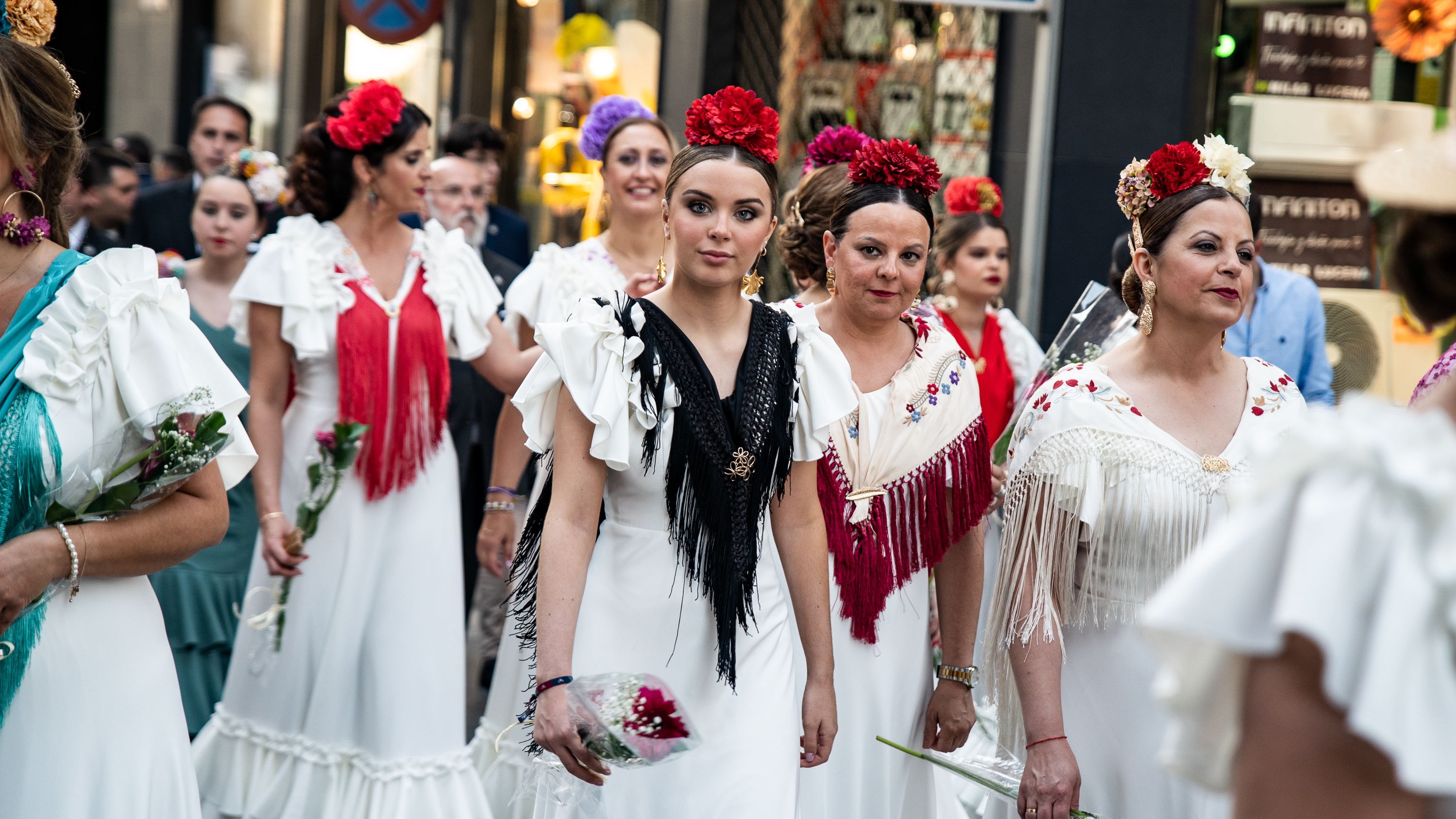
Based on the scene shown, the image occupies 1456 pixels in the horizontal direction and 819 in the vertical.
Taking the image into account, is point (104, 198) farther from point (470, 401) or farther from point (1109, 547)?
point (1109, 547)

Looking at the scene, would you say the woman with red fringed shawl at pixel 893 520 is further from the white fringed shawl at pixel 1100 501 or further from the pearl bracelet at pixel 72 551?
the pearl bracelet at pixel 72 551

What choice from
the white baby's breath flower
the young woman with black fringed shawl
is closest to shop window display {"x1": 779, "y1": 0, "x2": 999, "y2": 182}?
the white baby's breath flower

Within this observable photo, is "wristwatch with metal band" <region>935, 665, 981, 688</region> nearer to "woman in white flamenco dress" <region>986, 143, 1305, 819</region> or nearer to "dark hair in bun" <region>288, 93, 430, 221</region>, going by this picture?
"woman in white flamenco dress" <region>986, 143, 1305, 819</region>

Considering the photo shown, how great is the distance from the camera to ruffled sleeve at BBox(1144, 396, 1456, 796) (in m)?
1.37

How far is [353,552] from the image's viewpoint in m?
4.70

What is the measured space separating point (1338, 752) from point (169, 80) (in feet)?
45.3

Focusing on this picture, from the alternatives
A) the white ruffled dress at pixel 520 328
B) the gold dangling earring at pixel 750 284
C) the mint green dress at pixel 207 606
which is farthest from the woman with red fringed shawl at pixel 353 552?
the gold dangling earring at pixel 750 284

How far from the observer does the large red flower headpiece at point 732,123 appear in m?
3.36

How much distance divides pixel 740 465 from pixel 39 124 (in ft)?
5.30

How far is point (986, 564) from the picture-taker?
6184mm

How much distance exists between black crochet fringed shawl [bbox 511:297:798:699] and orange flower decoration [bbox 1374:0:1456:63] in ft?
19.4

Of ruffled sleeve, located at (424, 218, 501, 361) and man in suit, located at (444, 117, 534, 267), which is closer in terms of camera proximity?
ruffled sleeve, located at (424, 218, 501, 361)

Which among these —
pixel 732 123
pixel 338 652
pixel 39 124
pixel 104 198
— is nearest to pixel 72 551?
pixel 39 124

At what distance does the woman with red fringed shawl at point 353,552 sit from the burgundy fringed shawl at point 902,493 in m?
1.63
